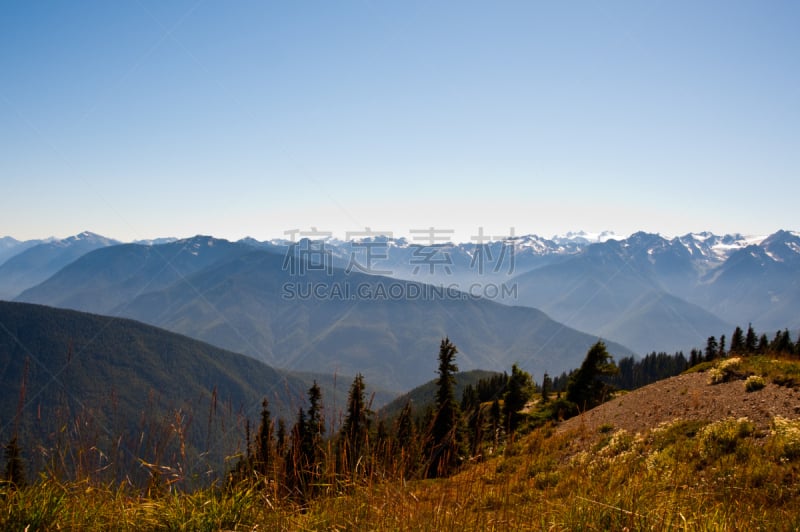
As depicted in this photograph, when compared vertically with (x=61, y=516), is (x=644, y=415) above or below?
below

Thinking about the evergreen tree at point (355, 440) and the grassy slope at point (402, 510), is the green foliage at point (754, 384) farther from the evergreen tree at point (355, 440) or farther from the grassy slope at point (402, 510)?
the evergreen tree at point (355, 440)

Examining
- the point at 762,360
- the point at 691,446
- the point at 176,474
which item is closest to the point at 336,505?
the point at 176,474

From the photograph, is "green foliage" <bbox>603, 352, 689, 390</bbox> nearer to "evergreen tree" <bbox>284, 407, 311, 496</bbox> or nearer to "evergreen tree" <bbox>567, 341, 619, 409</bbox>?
"evergreen tree" <bbox>567, 341, 619, 409</bbox>

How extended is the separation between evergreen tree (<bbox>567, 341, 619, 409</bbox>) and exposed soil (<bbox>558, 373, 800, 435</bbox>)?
638 cm

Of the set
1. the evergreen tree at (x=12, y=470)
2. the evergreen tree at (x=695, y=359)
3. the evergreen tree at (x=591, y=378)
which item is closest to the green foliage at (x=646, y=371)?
the evergreen tree at (x=695, y=359)

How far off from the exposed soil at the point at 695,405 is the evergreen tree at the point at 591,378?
20.9ft

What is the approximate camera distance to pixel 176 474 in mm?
4734

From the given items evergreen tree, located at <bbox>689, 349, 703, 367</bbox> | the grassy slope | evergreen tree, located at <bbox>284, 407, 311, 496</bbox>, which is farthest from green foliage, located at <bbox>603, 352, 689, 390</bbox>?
the grassy slope

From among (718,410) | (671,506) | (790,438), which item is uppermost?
(671,506)

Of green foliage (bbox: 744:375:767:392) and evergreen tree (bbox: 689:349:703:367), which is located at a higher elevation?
green foliage (bbox: 744:375:767:392)

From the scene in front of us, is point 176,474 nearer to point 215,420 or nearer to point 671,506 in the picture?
point 215,420

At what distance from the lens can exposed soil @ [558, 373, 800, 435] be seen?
1099cm

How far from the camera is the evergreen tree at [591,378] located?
85.4ft

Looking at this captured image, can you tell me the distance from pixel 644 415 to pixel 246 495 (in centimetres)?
1552
